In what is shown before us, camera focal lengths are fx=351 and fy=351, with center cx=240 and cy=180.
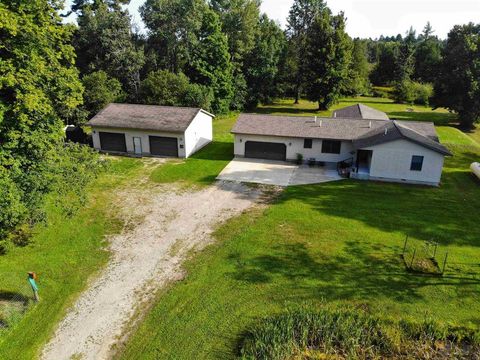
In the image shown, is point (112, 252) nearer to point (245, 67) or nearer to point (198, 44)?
point (198, 44)

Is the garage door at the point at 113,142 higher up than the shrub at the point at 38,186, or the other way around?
the shrub at the point at 38,186

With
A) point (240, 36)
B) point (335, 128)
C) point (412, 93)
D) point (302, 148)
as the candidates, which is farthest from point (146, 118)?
point (412, 93)

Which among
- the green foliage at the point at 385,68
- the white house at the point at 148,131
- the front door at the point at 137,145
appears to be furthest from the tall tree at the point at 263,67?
the green foliage at the point at 385,68

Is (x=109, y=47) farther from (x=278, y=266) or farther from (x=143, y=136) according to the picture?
(x=278, y=266)

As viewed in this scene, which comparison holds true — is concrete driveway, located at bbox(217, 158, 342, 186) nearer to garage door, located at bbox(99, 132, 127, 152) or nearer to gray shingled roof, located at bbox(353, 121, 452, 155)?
gray shingled roof, located at bbox(353, 121, 452, 155)

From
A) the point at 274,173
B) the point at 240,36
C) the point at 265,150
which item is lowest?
the point at 274,173

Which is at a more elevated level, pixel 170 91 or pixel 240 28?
pixel 240 28

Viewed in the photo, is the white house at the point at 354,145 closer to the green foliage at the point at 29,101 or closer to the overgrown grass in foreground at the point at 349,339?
the overgrown grass in foreground at the point at 349,339

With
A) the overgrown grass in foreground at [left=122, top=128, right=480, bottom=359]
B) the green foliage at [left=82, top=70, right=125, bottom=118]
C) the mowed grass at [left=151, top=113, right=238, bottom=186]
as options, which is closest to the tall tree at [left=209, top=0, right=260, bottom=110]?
the mowed grass at [left=151, top=113, right=238, bottom=186]
